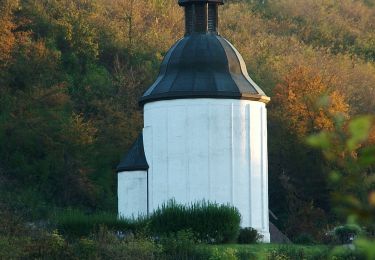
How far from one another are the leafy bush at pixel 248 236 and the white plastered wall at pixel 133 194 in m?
3.61

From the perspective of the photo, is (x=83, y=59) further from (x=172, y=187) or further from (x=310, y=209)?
(x=172, y=187)

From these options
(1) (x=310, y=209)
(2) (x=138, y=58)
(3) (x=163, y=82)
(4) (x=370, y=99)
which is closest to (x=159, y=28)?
(2) (x=138, y=58)

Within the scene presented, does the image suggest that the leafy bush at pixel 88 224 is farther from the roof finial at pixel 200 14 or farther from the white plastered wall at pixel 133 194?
the roof finial at pixel 200 14

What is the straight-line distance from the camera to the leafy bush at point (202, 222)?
1123 inches

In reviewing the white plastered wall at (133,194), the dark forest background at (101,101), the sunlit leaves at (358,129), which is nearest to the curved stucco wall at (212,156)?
the white plastered wall at (133,194)

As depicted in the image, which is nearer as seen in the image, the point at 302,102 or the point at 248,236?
the point at 248,236

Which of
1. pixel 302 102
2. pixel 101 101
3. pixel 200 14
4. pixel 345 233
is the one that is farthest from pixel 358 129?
pixel 101 101

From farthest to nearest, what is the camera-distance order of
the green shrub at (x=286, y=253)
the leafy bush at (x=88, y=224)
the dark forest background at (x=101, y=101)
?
the dark forest background at (x=101, y=101)
the leafy bush at (x=88, y=224)
the green shrub at (x=286, y=253)

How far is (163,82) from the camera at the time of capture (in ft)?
109

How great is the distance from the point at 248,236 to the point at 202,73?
16.7 feet

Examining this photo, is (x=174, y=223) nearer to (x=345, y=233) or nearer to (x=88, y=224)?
(x=88, y=224)

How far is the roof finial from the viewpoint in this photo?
33.3 metres

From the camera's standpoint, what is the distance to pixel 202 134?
32562 millimetres

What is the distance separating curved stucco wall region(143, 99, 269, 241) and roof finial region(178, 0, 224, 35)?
2316 millimetres
